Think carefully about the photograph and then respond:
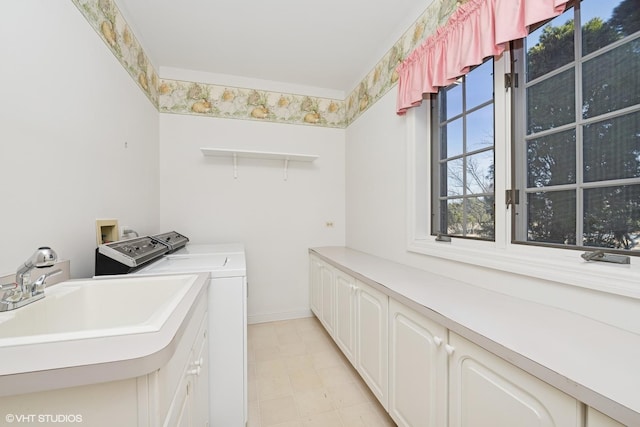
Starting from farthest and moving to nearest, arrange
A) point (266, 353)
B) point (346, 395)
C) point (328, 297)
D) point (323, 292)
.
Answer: point (323, 292)
point (328, 297)
point (266, 353)
point (346, 395)

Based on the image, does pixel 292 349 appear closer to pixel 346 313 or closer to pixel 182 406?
pixel 346 313

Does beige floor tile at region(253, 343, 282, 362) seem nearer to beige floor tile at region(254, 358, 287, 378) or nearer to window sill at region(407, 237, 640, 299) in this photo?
beige floor tile at region(254, 358, 287, 378)

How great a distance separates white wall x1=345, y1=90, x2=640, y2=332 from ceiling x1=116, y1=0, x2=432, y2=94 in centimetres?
54

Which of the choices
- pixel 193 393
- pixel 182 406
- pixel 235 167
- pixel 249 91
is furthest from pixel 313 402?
pixel 249 91

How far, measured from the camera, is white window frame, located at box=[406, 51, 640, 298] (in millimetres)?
919

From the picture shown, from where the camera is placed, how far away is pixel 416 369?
119 centimetres

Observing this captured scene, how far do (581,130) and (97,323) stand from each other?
224 cm

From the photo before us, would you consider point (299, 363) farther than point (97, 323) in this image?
Yes

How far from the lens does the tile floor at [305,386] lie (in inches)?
62.1

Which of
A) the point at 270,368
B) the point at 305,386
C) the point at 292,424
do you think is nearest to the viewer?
the point at 292,424

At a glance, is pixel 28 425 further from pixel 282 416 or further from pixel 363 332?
pixel 363 332

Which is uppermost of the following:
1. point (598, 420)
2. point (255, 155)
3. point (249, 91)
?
point (249, 91)

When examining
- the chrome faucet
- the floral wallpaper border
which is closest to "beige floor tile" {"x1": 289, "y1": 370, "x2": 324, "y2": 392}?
the chrome faucet

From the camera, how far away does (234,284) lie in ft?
4.79
